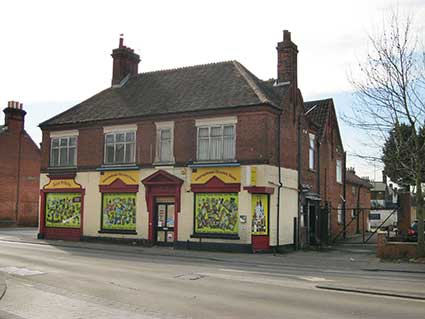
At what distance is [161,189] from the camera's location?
84.9 ft

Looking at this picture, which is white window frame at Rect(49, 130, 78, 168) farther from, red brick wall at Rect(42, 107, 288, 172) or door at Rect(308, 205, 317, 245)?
door at Rect(308, 205, 317, 245)

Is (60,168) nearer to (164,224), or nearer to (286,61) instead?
(164,224)

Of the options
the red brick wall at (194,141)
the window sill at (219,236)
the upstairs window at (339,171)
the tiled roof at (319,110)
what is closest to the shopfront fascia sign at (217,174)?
the red brick wall at (194,141)

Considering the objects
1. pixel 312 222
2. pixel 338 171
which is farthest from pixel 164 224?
pixel 338 171

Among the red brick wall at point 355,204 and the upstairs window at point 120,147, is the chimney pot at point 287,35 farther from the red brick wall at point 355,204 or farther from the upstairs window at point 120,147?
the red brick wall at point 355,204

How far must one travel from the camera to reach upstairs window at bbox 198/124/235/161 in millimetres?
24344

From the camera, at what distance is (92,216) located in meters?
28.4

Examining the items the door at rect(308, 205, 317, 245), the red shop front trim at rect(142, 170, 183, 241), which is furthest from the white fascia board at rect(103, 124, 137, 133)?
the door at rect(308, 205, 317, 245)

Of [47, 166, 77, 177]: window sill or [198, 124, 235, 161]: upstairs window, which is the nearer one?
[198, 124, 235, 161]: upstairs window

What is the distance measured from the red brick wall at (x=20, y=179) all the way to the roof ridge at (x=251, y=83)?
2542cm

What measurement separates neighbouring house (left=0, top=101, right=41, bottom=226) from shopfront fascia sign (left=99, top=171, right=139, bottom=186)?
1996cm

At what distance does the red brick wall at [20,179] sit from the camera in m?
44.2

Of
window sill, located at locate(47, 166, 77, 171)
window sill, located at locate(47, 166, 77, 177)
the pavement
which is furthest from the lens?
window sill, located at locate(47, 166, 77, 171)

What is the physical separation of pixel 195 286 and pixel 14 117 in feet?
121
